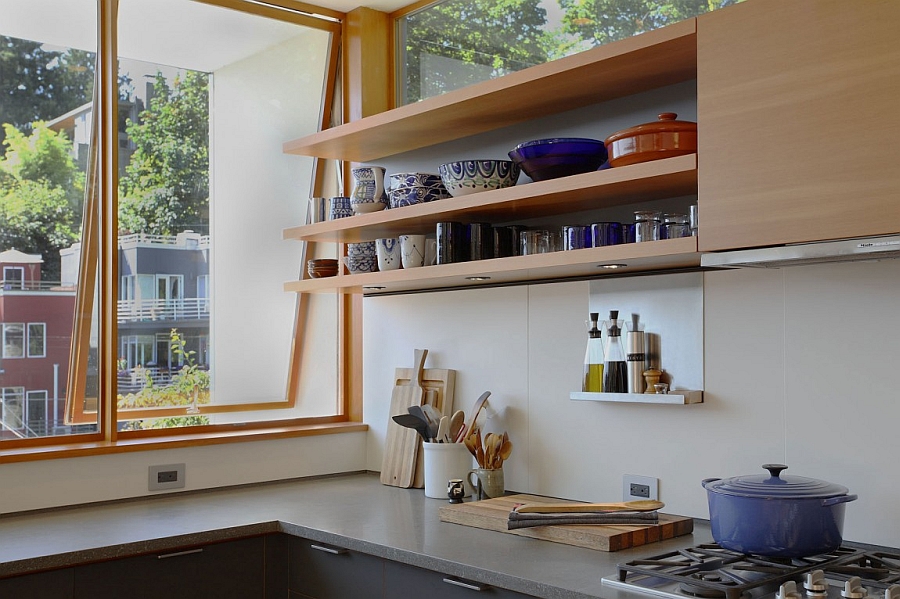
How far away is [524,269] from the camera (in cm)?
254

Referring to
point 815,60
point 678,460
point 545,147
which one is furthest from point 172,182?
point 815,60

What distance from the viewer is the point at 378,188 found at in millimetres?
3076

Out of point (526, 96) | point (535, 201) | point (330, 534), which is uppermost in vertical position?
point (526, 96)

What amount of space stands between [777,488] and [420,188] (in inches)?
55.0

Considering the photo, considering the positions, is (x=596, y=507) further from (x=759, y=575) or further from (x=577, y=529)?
(x=759, y=575)

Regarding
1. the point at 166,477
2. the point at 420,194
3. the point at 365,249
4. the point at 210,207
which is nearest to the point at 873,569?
the point at 420,194

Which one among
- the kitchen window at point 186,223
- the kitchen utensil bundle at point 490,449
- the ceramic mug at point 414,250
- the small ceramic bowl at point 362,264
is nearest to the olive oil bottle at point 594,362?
the kitchen utensil bundle at point 490,449

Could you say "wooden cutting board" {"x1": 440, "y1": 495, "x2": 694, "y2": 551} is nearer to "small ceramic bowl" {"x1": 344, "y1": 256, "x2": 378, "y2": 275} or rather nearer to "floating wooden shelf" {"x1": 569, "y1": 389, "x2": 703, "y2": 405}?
"floating wooden shelf" {"x1": 569, "y1": 389, "x2": 703, "y2": 405}

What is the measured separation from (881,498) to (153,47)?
2.60 m

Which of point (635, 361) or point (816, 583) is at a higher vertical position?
point (635, 361)

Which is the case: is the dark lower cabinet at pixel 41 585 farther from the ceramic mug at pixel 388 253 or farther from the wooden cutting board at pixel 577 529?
the ceramic mug at pixel 388 253

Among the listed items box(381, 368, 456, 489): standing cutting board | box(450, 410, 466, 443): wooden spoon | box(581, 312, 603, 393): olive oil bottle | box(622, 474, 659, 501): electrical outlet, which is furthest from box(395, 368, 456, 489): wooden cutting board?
box(622, 474, 659, 501): electrical outlet

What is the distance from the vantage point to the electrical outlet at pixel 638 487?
2.60m

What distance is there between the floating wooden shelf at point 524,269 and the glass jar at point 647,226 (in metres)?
0.06
